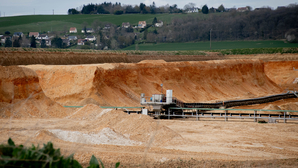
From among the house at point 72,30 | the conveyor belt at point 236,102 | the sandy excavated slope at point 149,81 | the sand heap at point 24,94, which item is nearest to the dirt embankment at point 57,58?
the sandy excavated slope at point 149,81

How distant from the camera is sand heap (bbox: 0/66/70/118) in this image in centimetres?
2670

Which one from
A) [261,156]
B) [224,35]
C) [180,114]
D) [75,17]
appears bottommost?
[180,114]

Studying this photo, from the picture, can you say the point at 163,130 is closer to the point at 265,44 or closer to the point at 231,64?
the point at 231,64

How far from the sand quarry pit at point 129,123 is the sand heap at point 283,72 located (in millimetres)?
20566

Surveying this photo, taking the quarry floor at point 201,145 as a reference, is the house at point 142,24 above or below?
above

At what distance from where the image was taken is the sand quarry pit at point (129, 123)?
550 inches

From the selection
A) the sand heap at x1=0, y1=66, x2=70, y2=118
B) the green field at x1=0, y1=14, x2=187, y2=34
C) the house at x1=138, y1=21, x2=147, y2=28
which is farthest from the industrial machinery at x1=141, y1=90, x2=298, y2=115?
the house at x1=138, y1=21, x2=147, y2=28

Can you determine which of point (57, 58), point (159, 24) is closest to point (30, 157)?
point (57, 58)

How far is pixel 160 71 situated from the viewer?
54.0 m

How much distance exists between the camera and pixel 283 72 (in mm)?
82500

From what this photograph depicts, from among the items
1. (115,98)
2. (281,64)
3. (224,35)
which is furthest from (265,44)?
(115,98)

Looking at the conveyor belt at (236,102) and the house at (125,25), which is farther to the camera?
the house at (125,25)

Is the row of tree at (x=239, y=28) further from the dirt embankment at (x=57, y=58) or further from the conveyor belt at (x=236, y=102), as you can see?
the conveyor belt at (x=236, y=102)

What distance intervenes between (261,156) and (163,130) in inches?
259
